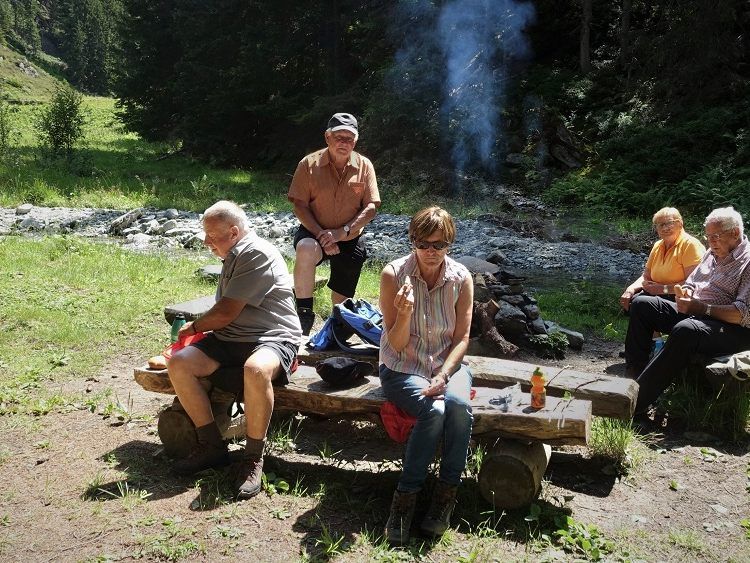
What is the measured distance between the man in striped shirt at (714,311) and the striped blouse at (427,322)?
1.88 meters

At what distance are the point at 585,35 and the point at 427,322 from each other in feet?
65.8

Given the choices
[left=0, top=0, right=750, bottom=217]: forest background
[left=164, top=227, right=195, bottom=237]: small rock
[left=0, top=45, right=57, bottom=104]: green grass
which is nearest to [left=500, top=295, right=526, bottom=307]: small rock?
[left=164, top=227, right=195, bottom=237]: small rock

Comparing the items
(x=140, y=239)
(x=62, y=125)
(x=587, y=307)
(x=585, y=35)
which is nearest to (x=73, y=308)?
(x=140, y=239)

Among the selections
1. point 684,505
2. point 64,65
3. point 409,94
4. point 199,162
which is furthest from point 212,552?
point 64,65

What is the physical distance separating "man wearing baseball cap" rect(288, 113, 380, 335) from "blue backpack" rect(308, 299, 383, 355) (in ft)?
2.03

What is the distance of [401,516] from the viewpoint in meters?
3.45

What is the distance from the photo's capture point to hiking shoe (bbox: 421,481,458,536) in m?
3.45

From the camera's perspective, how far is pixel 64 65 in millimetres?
64688

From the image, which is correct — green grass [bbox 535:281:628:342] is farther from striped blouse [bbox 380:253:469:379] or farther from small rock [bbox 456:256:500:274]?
striped blouse [bbox 380:253:469:379]

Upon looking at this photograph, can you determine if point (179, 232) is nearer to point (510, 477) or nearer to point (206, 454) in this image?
point (206, 454)

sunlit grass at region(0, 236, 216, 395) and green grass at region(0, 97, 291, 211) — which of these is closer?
sunlit grass at region(0, 236, 216, 395)

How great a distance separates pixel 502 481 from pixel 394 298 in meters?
1.14

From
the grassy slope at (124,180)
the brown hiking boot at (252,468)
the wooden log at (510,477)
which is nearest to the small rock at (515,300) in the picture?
the wooden log at (510,477)

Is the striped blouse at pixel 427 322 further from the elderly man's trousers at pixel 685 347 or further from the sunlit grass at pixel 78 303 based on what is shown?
the sunlit grass at pixel 78 303
